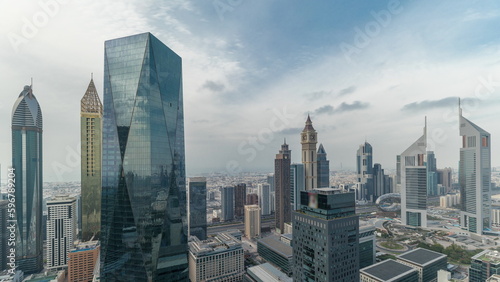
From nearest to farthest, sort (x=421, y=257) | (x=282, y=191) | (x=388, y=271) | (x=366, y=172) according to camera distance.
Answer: (x=388, y=271) < (x=421, y=257) < (x=282, y=191) < (x=366, y=172)

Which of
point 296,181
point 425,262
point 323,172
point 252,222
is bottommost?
point 252,222

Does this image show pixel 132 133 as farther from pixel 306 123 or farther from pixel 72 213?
pixel 306 123

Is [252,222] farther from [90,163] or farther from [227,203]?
[90,163]

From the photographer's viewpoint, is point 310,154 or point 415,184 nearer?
point 310,154

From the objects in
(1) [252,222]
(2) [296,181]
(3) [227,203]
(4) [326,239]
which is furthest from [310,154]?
(4) [326,239]

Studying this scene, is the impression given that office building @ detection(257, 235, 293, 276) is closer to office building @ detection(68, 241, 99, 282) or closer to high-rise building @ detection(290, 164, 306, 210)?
high-rise building @ detection(290, 164, 306, 210)

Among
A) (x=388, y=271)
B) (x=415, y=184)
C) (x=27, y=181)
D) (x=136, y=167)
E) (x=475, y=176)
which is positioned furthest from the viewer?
(x=415, y=184)

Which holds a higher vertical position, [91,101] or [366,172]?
[91,101]

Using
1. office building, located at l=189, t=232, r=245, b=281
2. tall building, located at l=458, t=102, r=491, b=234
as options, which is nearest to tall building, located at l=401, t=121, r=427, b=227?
tall building, located at l=458, t=102, r=491, b=234
